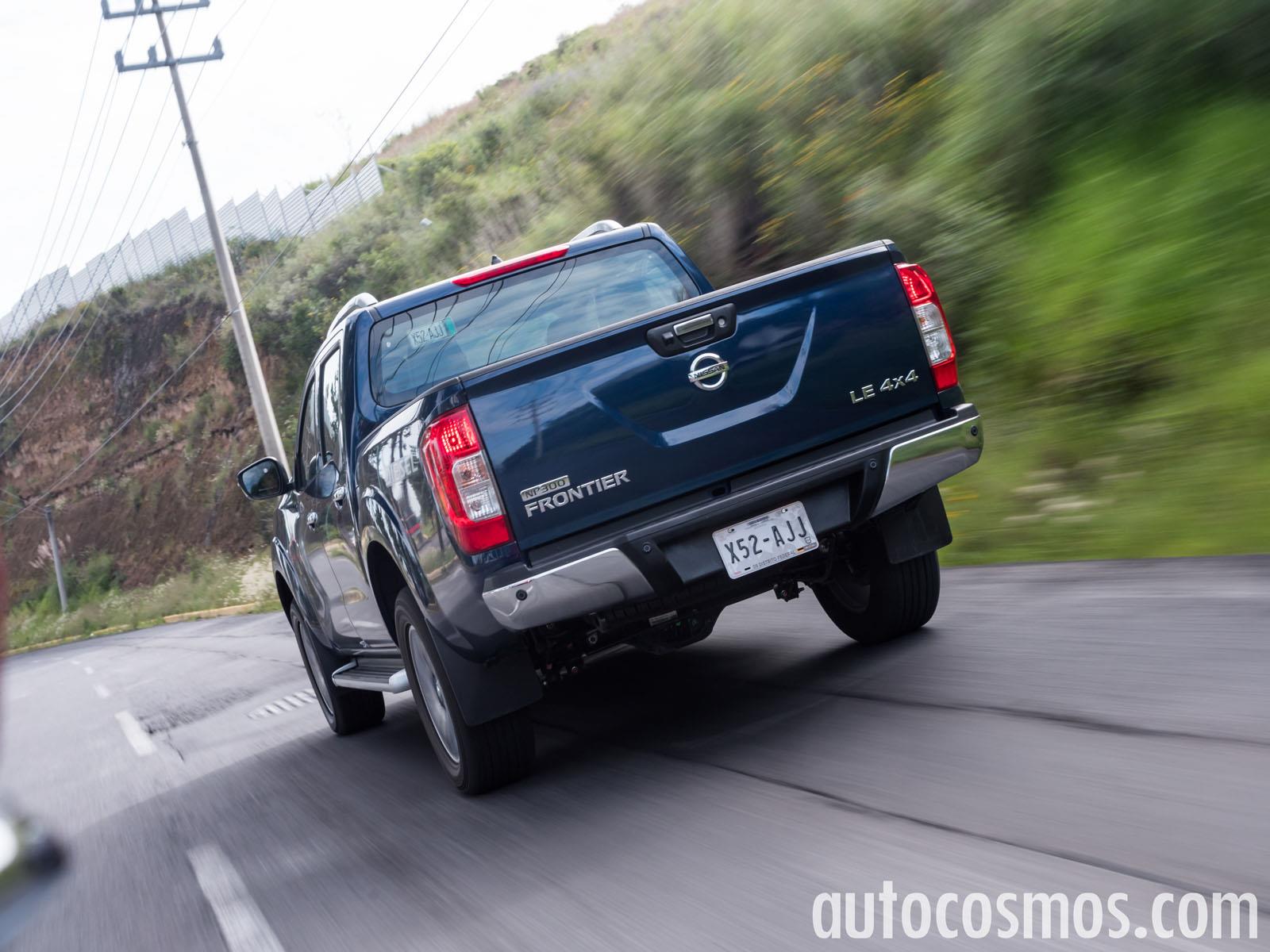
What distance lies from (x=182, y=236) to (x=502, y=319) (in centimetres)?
6239

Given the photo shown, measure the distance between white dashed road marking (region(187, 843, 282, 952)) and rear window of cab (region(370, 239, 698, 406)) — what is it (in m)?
1.98

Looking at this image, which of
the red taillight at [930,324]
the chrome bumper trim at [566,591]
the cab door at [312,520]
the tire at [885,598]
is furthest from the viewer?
the cab door at [312,520]

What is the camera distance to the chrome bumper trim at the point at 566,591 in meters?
4.29

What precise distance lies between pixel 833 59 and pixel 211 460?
44.7 metres

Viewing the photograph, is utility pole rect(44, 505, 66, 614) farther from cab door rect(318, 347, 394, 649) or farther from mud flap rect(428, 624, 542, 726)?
mud flap rect(428, 624, 542, 726)

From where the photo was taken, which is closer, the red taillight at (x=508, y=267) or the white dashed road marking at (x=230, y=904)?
the white dashed road marking at (x=230, y=904)

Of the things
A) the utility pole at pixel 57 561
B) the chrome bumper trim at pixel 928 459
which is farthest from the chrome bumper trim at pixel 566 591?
the utility pole at pixel 57 561

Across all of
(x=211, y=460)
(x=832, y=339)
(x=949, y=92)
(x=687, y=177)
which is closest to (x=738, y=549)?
(x=832, y=339)

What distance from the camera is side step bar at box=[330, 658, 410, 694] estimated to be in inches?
218

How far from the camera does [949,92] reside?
10828 millimetres

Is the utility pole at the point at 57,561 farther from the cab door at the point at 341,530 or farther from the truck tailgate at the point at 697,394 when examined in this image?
the truck tailgate at the point at 697,394

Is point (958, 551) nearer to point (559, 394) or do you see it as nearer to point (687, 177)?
point (559, 394)

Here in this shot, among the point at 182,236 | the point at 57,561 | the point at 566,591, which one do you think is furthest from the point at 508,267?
the point at 182,236

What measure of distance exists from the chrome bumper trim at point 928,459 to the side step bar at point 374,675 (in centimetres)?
211
